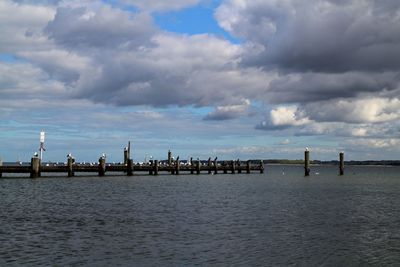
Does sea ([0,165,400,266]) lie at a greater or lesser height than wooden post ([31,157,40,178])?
lesser

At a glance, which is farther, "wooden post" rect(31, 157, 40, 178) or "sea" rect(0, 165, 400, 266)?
"wooden post" rect(31, 157, 40, 178)

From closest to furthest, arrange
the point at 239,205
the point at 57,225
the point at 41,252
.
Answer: the point at 41,252 → the point at 57,225 → the point at 239,205

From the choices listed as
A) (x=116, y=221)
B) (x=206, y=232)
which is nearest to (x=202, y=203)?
(x=116, y=221)

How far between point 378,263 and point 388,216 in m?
18.9

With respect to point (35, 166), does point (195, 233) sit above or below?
below

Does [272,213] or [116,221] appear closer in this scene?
[116,221]

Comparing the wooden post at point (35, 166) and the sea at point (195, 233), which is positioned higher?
the wooden post at point (35, 166)

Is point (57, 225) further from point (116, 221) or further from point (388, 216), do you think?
point (388, 216)

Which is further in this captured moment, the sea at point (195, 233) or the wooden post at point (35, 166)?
the wooden post at point (35, 166)

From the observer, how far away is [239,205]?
47062 millimetres

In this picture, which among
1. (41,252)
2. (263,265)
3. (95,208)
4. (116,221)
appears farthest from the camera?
(95,208)

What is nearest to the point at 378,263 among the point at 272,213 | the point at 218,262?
the point at 218,262

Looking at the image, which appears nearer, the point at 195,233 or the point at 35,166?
the point at 195,233

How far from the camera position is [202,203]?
48562 millimetres
